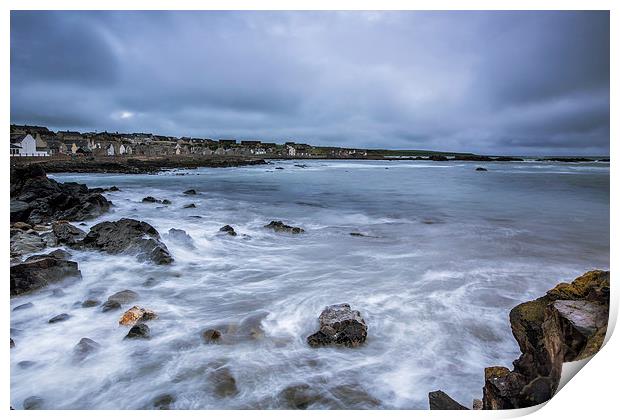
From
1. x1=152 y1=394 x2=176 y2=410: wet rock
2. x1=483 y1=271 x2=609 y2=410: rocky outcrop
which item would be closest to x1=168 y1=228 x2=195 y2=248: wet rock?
x1=152 y1=394 x2=176 y2=410: wet rock

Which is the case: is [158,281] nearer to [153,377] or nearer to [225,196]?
[153,377]

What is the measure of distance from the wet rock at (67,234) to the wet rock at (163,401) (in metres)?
3.61

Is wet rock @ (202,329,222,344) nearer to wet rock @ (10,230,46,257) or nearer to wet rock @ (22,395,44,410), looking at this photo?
wet rock @ (22,395,44,410)

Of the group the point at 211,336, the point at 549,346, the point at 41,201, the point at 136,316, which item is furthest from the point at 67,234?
the point at 549,346

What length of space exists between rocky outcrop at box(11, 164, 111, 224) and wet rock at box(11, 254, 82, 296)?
2.76 m

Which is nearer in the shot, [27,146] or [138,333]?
[138,333]

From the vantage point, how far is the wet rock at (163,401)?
7.07ft

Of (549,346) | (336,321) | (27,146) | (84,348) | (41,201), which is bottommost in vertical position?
(84,348)

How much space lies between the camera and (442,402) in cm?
206

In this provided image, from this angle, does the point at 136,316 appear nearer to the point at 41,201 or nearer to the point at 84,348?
the point at 84,348

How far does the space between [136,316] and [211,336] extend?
0.71 metres

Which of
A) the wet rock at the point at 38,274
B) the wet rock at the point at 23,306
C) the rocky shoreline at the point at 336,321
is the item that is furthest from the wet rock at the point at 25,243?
the wet rock at the point at 23,306
